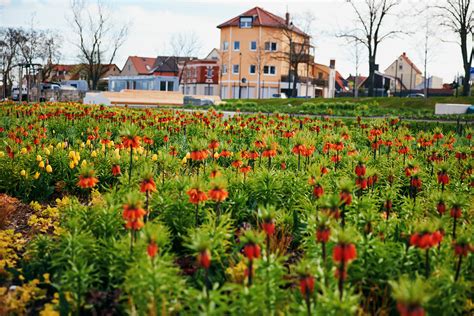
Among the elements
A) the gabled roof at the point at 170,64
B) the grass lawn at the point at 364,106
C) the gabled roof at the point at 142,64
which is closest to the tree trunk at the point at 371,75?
the grass lawn at the point at 364,106

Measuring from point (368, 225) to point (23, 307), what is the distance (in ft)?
8.61

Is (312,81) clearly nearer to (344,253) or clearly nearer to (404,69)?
(404,69)

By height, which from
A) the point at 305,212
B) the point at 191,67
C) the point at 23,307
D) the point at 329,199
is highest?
the point at 191,67

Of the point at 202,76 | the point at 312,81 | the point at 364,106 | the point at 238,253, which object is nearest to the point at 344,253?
the point at 238,253

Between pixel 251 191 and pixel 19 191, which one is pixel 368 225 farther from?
pixel 19 191

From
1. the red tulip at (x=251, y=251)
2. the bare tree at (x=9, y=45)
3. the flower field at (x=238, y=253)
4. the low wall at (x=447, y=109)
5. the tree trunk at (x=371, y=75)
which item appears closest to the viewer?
the red tulip at (x=251, y=251)

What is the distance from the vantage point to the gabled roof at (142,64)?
95.4 meters

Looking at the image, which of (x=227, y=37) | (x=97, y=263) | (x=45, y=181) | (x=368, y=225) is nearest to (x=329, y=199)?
(x=368, y=225)

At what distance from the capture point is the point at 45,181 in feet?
25.0

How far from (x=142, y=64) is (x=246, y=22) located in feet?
98.8

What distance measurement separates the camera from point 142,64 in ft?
317

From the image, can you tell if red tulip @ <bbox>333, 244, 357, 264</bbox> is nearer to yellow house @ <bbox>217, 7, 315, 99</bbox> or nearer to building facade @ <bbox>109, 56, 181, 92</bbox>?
yellow house @ <bbox>217, 7, 315, 99</bbox>

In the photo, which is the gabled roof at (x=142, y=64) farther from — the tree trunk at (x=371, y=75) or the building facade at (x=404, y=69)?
the tree trunk at (x=371, y=75)

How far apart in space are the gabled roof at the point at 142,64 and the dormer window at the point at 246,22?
27409mm
